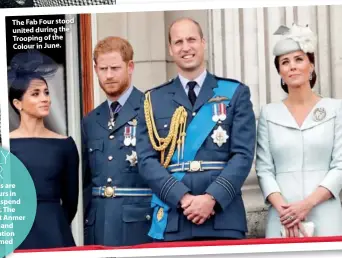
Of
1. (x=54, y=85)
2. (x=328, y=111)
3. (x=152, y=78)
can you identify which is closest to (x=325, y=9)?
(x=328, y=111)

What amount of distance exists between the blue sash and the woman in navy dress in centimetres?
37

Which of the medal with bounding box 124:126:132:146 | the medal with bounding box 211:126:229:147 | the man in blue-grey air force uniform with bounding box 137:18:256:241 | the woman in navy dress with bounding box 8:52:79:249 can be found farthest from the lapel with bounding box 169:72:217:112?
the woman in navy dress with bounding box 8:52:79:249

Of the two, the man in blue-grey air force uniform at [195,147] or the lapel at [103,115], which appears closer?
the man in blue-grey air force uniform at [195,147]

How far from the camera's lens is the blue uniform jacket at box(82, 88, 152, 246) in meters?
5.05

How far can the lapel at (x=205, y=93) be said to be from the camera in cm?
501

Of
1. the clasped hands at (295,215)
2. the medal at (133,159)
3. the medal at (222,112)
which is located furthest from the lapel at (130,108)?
the clasped hands at (295,215)

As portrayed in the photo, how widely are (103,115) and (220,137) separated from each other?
535mm

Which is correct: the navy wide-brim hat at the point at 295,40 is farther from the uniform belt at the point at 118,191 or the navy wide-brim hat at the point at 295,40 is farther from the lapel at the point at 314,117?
the uniform belt at the point at 118,191

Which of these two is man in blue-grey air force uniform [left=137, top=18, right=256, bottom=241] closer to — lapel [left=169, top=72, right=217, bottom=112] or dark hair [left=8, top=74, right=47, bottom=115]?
lapel [left=169, top=72, right=217, bottom=112]

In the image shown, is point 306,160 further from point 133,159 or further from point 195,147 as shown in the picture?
point 133,159

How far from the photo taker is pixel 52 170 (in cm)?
506

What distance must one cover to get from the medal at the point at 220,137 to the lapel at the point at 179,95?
16 cm

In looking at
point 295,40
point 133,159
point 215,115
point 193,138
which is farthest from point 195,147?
point 295,40

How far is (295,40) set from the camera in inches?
198
